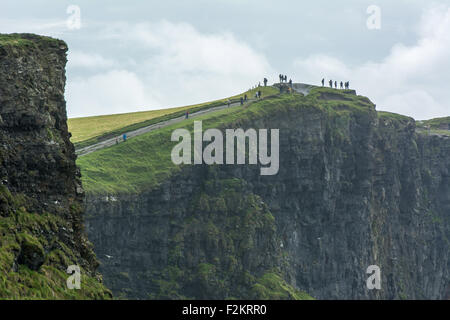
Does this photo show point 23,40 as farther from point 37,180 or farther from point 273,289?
point 273,289

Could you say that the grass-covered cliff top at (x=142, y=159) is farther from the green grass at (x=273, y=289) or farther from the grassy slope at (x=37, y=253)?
the grassy slope at (x=37, y=253)

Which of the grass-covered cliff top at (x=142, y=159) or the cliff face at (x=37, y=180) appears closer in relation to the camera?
the cliff face at (x=37, y=180)

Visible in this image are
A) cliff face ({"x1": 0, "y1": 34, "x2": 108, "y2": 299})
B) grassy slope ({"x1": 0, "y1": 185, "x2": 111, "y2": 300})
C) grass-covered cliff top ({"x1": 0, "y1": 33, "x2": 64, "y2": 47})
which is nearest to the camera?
grassy slope ({"x1": 0, "y1": 185, "x2": 111, "y2": 300})

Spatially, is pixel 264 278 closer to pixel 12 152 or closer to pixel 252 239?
pixel 252 239

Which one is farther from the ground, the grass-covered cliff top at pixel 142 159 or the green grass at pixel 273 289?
the grass-covered cliff top at pixel 142 159

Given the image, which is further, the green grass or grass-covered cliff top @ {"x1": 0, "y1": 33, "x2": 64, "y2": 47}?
the green grass

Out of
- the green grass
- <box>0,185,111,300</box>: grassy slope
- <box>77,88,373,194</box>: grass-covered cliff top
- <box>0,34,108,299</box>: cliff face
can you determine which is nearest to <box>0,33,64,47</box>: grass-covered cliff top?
<box>0,34,108,299</box>: cliff face

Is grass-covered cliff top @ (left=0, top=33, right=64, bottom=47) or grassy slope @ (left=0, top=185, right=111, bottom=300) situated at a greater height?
grass-covered cliff top @ (left=0, top=33, right=64, bottom=47)

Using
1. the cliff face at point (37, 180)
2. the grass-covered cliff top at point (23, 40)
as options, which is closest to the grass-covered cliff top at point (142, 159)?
the grass-covered cliff top at point (23, 40)

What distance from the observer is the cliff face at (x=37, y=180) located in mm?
70750

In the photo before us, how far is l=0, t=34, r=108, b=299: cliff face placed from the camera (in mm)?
70750

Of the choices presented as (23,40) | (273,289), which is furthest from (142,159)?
(23,40)

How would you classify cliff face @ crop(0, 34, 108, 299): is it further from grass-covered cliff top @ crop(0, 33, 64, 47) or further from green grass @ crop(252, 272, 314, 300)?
green grass @ crop(252, 272, 314, 300)
